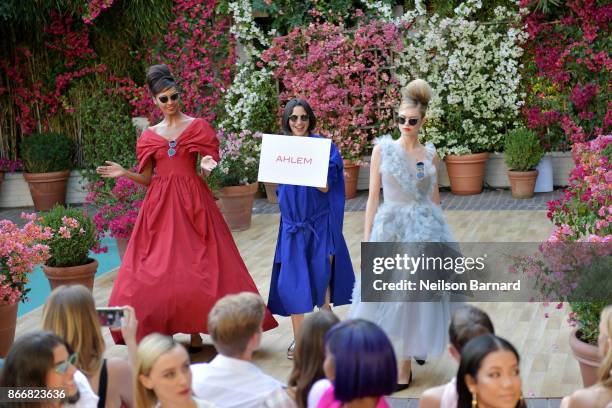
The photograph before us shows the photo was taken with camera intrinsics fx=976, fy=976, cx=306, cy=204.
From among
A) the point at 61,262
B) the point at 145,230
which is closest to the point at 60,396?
the point at 145,230

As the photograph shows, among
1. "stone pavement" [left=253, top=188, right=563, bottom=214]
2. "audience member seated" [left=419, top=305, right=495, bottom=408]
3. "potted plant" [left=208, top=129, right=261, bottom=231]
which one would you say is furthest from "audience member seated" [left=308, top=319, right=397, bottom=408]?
"stone pavement" [left=253, top=188, right=563, bottom=214]

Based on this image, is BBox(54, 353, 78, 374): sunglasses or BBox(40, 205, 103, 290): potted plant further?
BBox(40, 205, 103, 290): potted plant

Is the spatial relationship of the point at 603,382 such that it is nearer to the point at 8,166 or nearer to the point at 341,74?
the point at 341,74

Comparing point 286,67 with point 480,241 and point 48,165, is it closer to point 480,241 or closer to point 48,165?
point 48,165

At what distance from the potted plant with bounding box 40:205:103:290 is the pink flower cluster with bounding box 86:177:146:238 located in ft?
2.63

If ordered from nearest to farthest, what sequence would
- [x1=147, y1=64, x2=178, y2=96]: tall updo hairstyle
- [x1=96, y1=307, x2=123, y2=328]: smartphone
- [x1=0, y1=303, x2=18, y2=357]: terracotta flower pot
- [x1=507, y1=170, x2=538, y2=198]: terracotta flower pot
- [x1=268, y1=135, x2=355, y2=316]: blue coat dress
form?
1. [x1=96, y1=307, x2=123, y2=328]: smartphone
2. [x1=147, y1=64, x2=178, y2=96]: tall updo hairstyle
3. [x1=268, y1=135, x2=355, y2=316]: blue coat dress
4. [x1=0, y1=303, x2=18, y2=357]: terracotta flower pot
5. [x1=507, y1=170, x2=538, y2=198]: terracotta flower pot

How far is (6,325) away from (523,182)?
6970mm

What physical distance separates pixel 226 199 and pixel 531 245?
3.12 meters

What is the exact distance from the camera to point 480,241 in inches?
360

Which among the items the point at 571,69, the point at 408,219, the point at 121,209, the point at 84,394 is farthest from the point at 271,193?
the point at 84,394

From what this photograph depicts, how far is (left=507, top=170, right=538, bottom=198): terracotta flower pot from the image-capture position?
1128 centimetres

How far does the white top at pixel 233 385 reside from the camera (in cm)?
332

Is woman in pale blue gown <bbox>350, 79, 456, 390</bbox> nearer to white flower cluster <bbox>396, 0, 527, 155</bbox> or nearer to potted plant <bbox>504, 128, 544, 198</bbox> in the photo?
potted plant <bbox>504, 128, 544, 198</bbox>

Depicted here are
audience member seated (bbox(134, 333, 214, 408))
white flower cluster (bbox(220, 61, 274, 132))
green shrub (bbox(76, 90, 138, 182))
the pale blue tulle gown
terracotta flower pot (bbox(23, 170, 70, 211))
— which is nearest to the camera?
audience member seated (bbox(134, 333, 214, 408))
